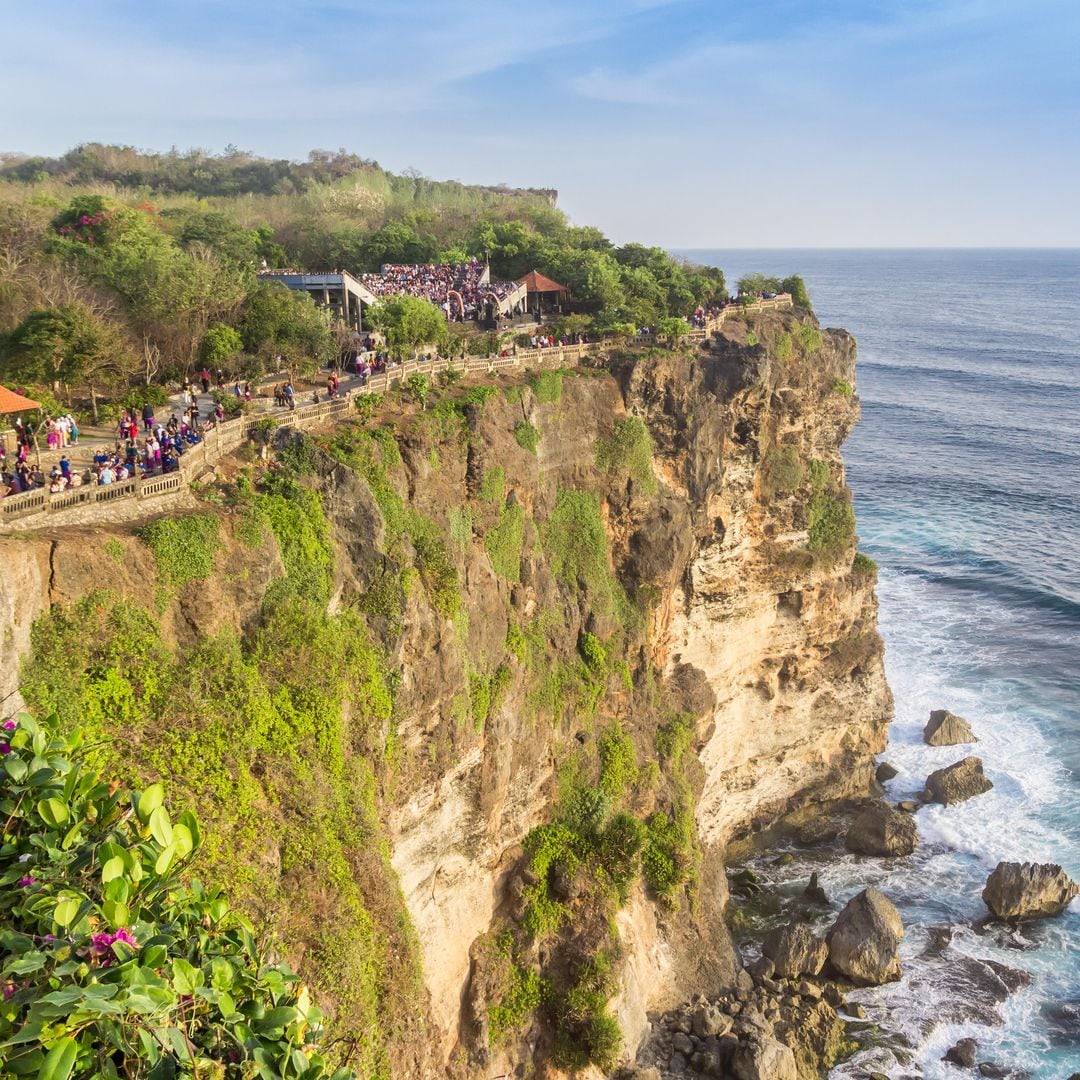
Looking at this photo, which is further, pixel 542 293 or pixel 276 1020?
pixel 542 293

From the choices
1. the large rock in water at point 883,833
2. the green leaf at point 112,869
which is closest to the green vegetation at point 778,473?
the large rock in water at point 883,833

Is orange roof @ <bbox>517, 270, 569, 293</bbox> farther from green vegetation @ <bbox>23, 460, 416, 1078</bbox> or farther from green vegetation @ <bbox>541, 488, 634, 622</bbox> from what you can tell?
green vegetation @ <bbox>23, 460, 416, 1078</bbox>

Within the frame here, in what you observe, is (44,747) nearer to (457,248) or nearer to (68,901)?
(68,901)

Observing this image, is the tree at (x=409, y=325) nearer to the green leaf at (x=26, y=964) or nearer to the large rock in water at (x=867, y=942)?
the large rock in water at (x=867, y=942)

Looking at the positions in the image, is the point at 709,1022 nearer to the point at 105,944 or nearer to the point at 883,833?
the point at 883,833

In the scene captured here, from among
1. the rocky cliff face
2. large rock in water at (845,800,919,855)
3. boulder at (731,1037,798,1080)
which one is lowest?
boulder at (731,1037,798,1080)

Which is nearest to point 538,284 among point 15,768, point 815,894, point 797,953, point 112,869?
point 815,894

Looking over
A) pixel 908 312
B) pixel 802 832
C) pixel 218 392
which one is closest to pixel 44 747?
pixel 218 392

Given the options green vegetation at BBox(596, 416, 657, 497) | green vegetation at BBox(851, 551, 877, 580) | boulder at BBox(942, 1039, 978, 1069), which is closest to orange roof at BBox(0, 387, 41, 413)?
green vegetation at BBox(596, 416, 657, 497)
